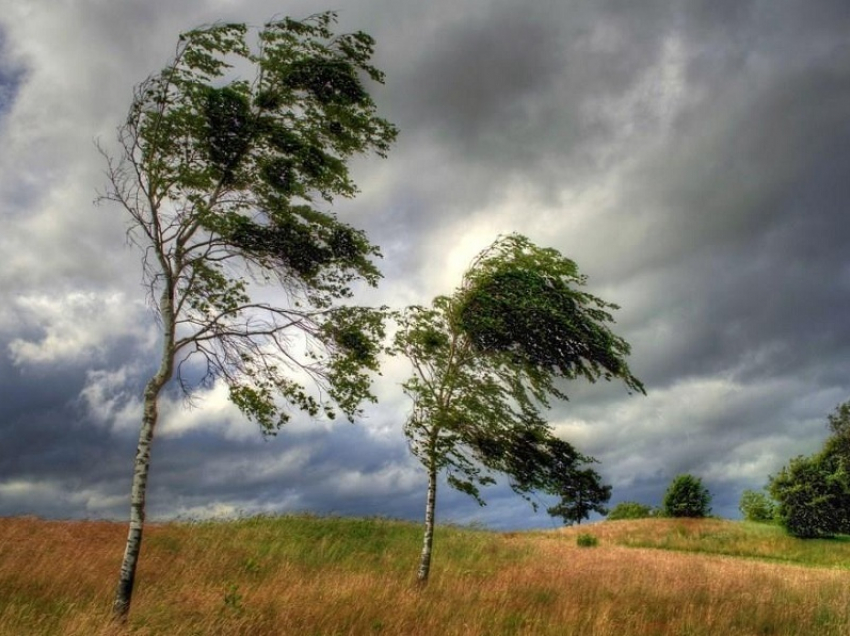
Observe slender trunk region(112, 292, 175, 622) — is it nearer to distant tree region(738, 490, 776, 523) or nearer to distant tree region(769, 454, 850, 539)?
distant tree region(769, 454, 850, 539)

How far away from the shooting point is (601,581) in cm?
1400

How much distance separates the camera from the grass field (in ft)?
26.5

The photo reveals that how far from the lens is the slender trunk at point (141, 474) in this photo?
26.7 feet

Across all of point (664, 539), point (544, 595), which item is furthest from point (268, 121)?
point (664, 539)

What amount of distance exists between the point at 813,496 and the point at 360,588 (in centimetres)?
3511

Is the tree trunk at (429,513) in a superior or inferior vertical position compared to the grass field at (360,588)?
superior

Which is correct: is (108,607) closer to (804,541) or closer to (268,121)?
(268,121)

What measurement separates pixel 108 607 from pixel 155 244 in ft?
18.5

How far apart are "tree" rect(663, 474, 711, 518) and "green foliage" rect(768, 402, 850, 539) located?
446 centimetres

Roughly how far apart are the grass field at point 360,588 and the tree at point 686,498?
2126 cm

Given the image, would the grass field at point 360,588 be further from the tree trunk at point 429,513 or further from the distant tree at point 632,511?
the distant tree at point 632,511

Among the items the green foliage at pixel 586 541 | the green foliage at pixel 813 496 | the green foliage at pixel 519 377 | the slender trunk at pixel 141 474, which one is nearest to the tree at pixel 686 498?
the green foliage at pixel 813 496

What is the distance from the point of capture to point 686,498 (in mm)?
40531

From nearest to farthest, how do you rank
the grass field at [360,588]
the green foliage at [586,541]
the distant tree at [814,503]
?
the grass field at [360,588] < the green foliage at [586,541] < the distant tree at [814,503]
